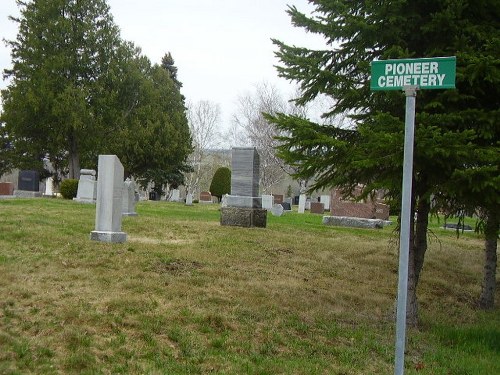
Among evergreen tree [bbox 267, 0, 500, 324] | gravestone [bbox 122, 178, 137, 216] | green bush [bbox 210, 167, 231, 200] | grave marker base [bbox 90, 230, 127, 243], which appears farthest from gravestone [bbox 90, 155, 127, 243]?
green bush [bbox 210, 167, 231, 200]

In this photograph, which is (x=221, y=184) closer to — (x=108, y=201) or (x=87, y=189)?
(x=87, y=189)

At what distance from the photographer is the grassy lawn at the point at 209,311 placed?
15.7 ft

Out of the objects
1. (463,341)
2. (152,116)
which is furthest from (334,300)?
(152,116)

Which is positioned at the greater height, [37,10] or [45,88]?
[37,10]

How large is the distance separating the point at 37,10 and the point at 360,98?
1248 inches

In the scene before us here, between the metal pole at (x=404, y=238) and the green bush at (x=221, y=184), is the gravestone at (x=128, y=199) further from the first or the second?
the green bush at (x=221, y=184)

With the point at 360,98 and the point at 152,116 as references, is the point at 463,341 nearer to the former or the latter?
the point at 360,98

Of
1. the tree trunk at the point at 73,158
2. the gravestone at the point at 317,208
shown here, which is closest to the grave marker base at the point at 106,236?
the gravestone at the point at 317,208

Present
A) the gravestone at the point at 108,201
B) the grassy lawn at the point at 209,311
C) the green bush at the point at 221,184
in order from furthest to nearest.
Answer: the green bush at the point at 221,184, the gravestone at the point at 108,201, the grassy lawn at the point at 209,311

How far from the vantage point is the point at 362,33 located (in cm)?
674

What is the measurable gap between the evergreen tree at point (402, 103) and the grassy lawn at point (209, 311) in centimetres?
120

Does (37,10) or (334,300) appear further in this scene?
(37,10)

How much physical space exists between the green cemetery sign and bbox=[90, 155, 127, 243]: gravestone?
6.61m

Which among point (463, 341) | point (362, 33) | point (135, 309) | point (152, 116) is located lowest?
point (463, 341)
